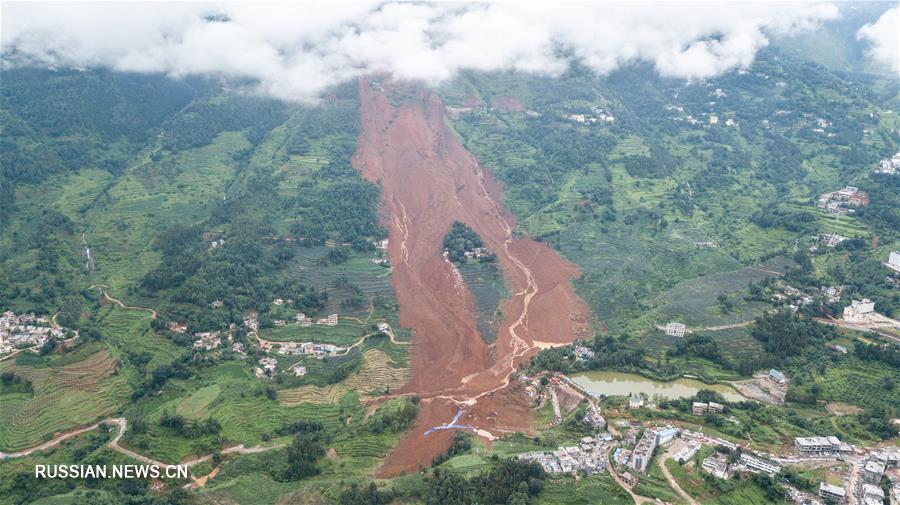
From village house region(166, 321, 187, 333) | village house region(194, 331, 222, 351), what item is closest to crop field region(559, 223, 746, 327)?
village house region(194, 331, 222, 351)

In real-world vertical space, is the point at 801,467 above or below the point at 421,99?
below

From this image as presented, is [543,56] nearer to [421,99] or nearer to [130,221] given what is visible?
[421,99]

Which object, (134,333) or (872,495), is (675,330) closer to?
(872,495)

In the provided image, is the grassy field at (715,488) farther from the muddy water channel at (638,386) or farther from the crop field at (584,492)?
the muddy water channel at (638,386)

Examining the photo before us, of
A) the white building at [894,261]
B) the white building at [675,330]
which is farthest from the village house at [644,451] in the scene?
the white building at [894,261]

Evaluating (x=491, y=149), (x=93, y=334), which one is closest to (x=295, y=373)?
(x=93, y=334)

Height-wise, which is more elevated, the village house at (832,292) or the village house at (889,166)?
the village house at (889,166)
